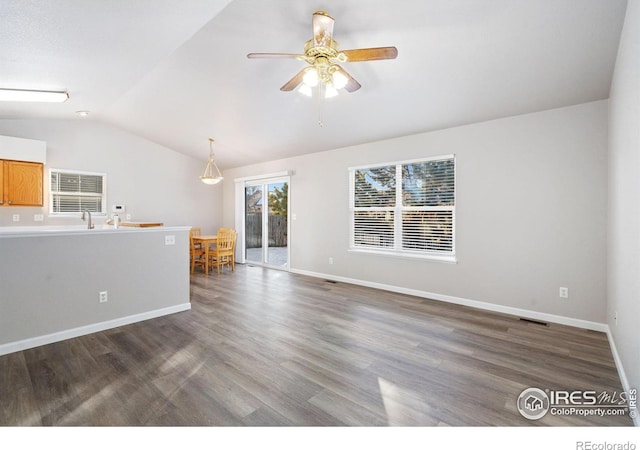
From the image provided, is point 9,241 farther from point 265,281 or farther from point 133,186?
point 133,186

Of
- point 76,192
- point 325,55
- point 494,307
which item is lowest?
point 494,307

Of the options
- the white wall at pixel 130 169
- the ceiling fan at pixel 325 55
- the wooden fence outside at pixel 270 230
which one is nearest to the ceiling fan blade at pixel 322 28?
the ceiling fan at pixel 325 55

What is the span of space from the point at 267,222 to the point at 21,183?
4490 millimetres

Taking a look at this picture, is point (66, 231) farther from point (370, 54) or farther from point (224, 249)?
point (224, 249)

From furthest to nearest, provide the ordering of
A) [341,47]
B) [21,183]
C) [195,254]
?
[195,254] < [21,183] < [341,47]

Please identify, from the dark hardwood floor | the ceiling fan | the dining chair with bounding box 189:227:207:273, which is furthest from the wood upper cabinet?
the ceiling fan

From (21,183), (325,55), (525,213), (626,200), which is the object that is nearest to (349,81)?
(325,55)

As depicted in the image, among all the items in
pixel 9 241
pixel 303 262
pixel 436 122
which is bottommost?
pixel 303 262

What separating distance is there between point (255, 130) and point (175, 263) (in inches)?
110

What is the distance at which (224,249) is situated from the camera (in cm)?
686

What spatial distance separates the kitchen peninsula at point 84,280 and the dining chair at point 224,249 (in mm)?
2593

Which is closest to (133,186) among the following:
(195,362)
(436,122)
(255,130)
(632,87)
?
(255,130)

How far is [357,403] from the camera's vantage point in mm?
2047

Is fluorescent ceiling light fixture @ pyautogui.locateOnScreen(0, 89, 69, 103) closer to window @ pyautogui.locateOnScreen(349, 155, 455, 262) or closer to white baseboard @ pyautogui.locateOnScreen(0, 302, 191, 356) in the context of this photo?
white baseboard @ pyautogui.locateOnScreen(0, 302, 191, 356)
